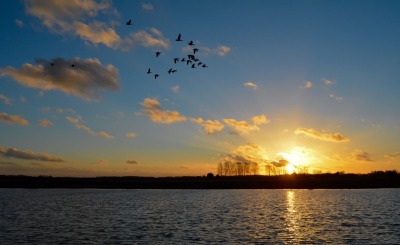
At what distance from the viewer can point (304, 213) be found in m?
55.7

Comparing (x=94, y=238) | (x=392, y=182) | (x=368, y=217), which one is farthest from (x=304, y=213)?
(x=392, y=182)

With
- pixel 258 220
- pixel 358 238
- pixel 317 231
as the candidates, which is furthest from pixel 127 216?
pixel 358 238

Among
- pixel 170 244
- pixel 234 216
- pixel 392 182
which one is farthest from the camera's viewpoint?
pixel 392 182

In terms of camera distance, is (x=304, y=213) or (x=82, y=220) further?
(x=304, y=213)

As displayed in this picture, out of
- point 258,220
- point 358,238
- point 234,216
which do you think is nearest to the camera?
point 358,238

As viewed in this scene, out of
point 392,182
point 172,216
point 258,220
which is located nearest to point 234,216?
point 258,220

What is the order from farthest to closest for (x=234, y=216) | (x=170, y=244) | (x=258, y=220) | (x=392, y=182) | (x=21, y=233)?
1. (x=392, y=182)
2. (x=234, y=216)
3. (x=258, y=220)
4. (x=21, y=233)
5. (x=170, y=244)

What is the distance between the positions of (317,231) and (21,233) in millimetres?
35170

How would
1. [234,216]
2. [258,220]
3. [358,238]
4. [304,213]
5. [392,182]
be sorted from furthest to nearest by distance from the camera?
[392,182] < [304,213] < [234,216] < [258,220] < [358,238]

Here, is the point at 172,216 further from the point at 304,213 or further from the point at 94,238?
the point at 304,213

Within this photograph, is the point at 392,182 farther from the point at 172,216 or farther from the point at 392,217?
the point at 172,216

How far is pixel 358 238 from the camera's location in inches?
1319

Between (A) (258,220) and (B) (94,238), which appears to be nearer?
(B) (94,238)

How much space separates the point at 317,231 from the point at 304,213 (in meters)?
18.1
